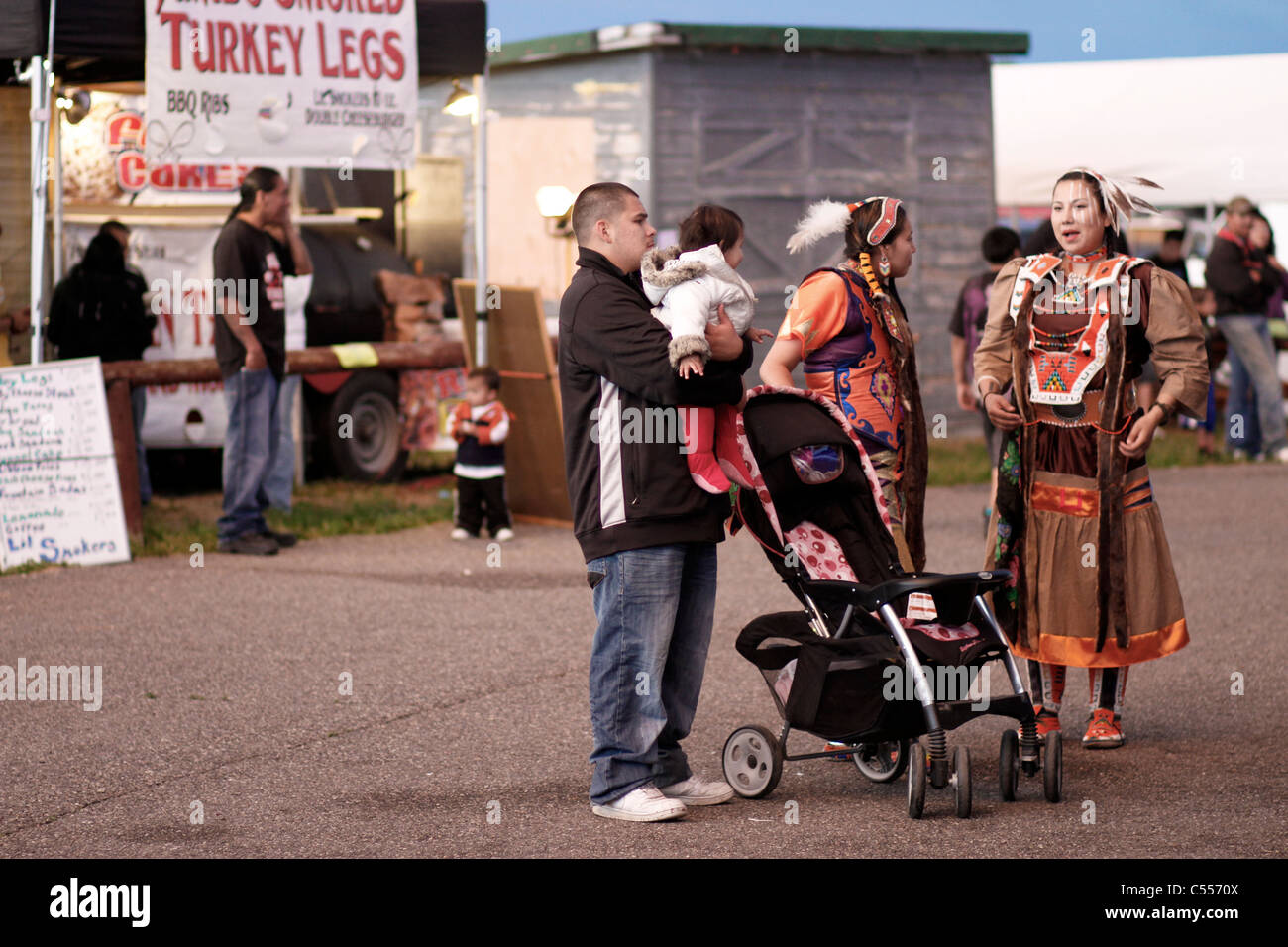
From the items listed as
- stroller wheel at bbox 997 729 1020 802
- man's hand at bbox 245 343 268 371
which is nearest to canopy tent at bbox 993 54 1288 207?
man's hand at bbox 245 343 268 371

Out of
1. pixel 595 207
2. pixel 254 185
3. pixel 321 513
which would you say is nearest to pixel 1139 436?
pixel 595 207

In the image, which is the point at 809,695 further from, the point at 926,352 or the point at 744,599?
the point at 926,352

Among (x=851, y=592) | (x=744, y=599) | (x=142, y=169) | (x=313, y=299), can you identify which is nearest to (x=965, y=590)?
(x=851, y=592)

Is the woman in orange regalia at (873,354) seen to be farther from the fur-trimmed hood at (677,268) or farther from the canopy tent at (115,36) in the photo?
the canopy tent at (115,36)

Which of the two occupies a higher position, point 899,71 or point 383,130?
point 899,71

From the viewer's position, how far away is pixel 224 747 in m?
6.14

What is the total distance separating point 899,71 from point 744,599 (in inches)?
420

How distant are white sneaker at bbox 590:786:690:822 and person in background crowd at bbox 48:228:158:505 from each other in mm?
7445

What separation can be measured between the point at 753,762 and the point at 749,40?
13.1 metres

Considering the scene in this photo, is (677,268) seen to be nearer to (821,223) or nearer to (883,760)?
(821,223)

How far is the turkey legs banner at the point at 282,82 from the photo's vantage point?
10664 mm

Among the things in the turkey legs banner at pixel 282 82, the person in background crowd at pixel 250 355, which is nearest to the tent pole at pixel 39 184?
the turkey legs banner at pixel 282 82

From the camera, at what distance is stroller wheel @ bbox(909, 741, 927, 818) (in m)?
5.12

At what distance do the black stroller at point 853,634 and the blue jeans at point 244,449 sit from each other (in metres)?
5.67
